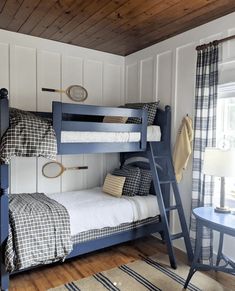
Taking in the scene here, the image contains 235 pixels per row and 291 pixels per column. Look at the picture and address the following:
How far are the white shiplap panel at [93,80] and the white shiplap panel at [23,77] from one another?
75cm

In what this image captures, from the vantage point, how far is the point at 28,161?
129 inches

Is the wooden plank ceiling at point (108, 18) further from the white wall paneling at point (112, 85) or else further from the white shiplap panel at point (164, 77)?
the white wall paneling at point (112, 85)

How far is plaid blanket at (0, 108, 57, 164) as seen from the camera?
6.76 ft

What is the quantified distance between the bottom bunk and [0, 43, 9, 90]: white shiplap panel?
4.50ft

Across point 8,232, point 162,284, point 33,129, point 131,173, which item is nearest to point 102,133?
point 33,129

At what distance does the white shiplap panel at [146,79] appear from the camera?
3.52m

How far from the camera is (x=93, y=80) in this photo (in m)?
3.74

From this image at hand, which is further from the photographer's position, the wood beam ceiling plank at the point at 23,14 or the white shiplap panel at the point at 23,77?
A: the white shiplap panel at the point at 23,77

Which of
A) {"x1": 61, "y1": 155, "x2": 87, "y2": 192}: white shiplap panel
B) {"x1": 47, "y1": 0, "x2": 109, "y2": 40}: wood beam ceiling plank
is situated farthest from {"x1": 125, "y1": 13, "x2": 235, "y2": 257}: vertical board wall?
{"x1": 61, "y1": 155, "x2": 87, "y2": 192}: white shiplap panel

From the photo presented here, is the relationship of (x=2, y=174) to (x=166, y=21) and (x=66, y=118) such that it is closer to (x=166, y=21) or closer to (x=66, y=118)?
(x=66, y=118)

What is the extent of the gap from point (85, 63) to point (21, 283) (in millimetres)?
2792

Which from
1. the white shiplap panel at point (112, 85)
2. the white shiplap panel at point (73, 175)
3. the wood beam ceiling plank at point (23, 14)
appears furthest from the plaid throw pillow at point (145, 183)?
the wood beam ceiling plank at point (23, 14)

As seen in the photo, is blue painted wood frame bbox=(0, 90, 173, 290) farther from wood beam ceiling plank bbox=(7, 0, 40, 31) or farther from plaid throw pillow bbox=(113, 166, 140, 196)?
wood beam ceiling plank bbox=(7, 0, 40, 31)

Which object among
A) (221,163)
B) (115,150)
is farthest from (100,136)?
(221,163)
